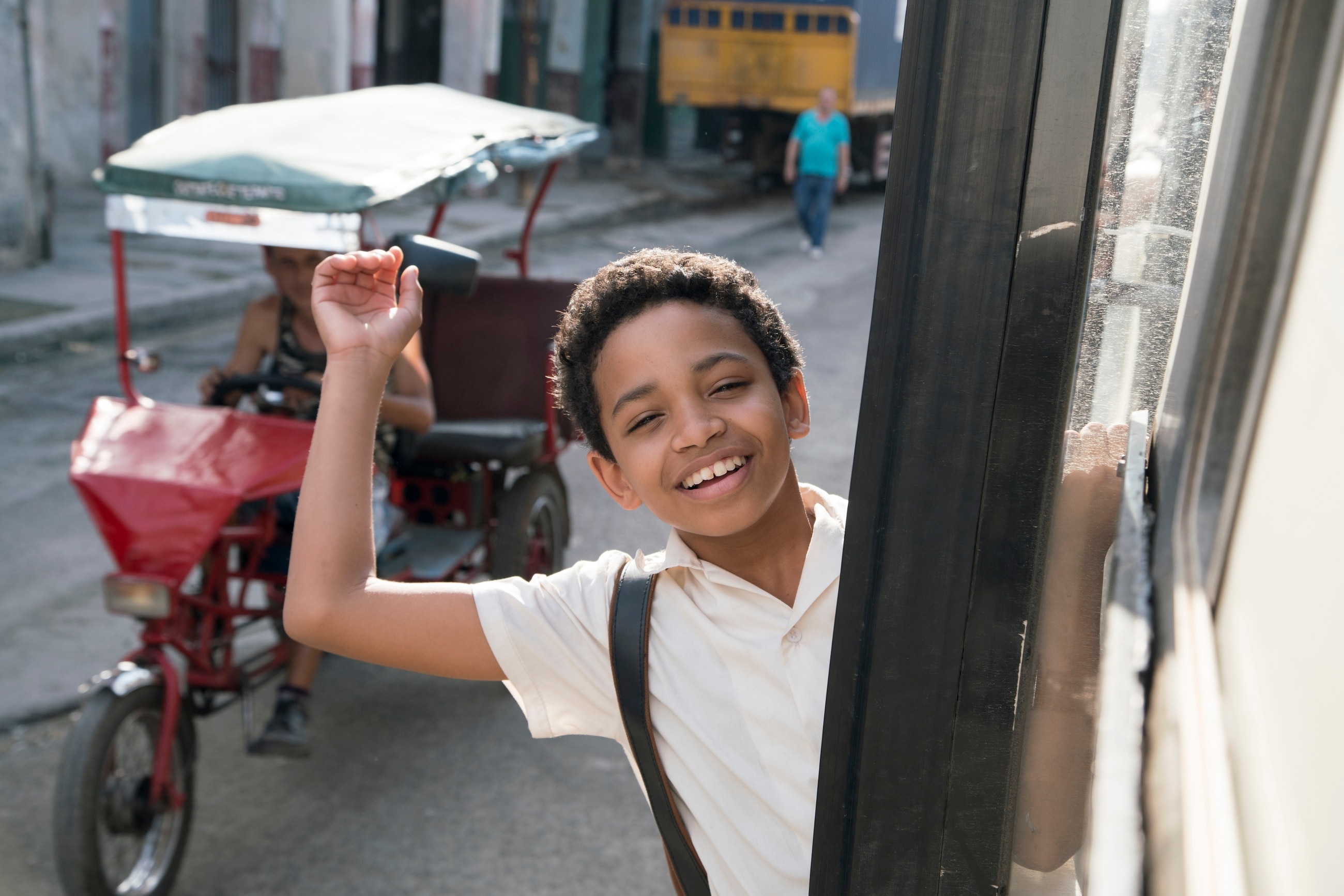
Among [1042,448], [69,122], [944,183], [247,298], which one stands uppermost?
[944,183]

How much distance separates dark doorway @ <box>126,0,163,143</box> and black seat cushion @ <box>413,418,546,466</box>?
11093 millimetres

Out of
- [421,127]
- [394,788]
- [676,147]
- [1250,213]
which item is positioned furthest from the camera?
[676,147]

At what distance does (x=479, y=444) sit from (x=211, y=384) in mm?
910

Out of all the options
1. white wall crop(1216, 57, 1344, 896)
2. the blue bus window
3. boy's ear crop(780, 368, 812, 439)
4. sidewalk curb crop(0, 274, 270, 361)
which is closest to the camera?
white wall crop(1216, 57, 1344, 896)

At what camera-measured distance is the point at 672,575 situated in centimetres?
147

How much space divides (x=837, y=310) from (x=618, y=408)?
8942mm

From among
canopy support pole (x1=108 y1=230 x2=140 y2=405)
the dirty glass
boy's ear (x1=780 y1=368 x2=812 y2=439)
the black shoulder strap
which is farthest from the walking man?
the dirty glass

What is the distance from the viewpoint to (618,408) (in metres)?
1.47

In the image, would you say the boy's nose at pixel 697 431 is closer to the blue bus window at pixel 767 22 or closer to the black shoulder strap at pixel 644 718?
the black shoulder strap at pixel 644 718

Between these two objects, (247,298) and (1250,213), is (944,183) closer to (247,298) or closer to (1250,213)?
(1250,213)

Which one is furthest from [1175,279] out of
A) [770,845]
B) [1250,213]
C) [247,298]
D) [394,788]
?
A: [247,298]

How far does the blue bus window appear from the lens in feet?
55.5

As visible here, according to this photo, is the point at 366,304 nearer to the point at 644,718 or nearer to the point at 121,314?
the point at 644,718

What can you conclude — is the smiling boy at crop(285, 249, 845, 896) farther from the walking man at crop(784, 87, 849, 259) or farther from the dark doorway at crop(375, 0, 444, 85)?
the dark doorway at crop(375, 0, 444, 85)
